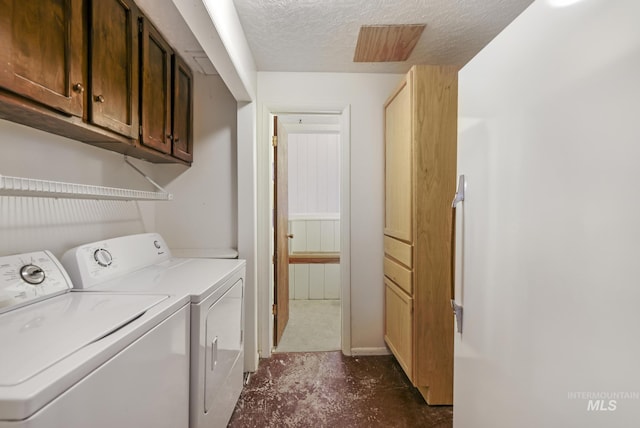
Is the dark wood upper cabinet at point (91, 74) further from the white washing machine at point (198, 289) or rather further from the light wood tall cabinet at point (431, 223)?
the light wood tall cabinet at point (431, 223)

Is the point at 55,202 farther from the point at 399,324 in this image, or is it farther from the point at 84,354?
the point at 399,324

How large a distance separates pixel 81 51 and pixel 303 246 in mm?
3127

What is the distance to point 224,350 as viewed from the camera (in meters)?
1.46

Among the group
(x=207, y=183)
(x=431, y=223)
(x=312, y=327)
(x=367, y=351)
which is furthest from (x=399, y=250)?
(x=207, y=183)

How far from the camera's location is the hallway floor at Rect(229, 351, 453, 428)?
1654 mm

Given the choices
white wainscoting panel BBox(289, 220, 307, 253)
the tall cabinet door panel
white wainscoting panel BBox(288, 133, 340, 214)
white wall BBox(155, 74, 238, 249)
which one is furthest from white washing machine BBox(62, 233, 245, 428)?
white wainscoting panel BBox(288, 133, 340, 214)

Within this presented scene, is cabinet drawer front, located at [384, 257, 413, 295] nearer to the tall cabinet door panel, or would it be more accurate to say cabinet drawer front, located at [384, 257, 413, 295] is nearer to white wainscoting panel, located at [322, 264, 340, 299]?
the tall cabinet door panel

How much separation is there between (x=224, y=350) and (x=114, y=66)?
143 centimetres

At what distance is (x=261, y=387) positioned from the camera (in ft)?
6.40

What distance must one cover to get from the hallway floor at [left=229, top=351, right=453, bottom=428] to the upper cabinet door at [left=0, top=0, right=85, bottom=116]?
1757mm

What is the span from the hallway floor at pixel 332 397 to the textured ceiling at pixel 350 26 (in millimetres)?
2312

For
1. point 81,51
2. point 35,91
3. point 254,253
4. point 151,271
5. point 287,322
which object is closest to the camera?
point 35,91

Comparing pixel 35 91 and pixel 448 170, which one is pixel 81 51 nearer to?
pixel 35 91

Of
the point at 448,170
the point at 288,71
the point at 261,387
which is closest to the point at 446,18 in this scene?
the point at 448,170
